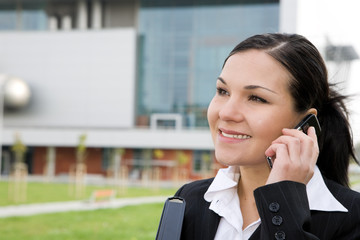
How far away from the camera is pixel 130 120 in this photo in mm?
31312

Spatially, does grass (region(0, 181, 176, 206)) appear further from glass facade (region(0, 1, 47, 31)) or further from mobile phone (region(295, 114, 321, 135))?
glass facade (region(0, 1, 47, 31))

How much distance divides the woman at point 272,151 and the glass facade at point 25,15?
1435 inches

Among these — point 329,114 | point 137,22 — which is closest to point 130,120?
point 137,22

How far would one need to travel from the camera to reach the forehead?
54.6 inches

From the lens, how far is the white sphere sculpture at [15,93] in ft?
98.8

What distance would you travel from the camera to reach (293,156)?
132 cm

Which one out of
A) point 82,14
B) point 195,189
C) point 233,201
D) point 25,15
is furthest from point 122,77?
point 233,201

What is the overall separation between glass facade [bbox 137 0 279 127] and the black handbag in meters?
29.3

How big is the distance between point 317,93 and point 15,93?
31400 mm

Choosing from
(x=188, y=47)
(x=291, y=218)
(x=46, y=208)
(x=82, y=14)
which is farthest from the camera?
(x=82, y=14)

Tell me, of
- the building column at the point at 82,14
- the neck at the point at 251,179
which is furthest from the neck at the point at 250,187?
the building column at the point at 82,14

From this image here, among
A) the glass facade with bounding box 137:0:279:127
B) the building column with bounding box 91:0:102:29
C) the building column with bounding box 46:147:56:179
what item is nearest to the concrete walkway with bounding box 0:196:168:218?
the glass facade with bounding box 137:0:279:127

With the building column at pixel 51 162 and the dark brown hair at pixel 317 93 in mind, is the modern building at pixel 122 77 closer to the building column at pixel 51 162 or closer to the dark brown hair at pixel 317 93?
the building column at pixel 51 162

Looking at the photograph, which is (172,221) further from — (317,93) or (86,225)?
(86,225)
